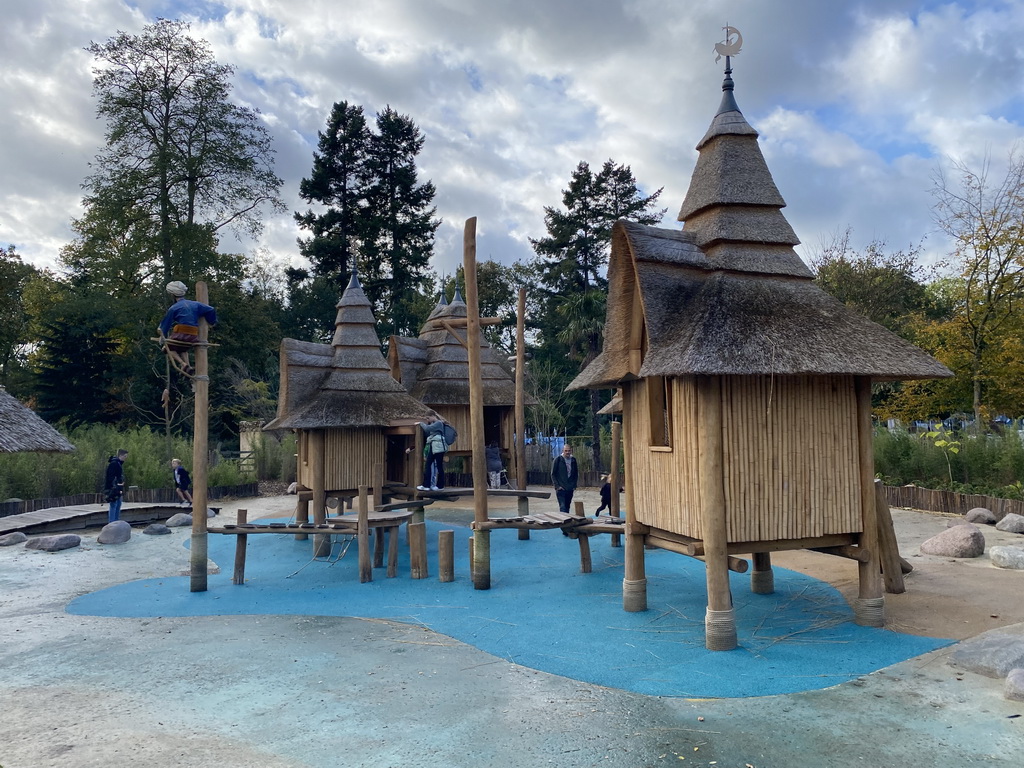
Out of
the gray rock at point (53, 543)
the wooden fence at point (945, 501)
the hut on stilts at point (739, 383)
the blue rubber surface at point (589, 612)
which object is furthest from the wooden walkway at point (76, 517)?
the wooden fence at point (945, 501)

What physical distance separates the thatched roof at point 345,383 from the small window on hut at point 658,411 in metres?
6.87

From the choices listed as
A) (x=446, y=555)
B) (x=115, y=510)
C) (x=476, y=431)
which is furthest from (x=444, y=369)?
(x=476, y=431)

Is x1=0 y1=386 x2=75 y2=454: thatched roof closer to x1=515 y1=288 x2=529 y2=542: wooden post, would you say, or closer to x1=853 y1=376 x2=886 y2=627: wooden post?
x1=515 y1=288 x2=529 y2=542: wooden post

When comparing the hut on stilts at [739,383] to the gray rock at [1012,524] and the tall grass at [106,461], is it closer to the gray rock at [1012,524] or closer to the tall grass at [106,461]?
the gray rock at [1012,524]

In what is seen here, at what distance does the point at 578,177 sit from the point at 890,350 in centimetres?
3023

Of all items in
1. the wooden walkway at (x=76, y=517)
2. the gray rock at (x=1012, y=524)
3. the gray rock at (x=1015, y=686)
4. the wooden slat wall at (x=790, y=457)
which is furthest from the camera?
the wooden walkway at (x=76, y=517)

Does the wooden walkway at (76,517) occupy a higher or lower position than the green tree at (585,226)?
lower

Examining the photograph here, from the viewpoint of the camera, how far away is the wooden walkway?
52.8 feet

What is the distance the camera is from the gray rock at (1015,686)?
5.88 metres

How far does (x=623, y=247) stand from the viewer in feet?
29.5

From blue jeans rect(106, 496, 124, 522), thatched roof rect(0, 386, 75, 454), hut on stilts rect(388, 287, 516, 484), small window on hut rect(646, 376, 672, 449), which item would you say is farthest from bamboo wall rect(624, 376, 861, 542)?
blue jeans rect(106, 496, 124, 522)

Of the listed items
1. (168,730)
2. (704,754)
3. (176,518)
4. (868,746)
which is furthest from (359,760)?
A: (176,518)

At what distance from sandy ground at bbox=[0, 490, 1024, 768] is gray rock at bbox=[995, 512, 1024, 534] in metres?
5.43

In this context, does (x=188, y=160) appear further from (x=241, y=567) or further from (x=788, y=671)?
(x=788, y=671)
